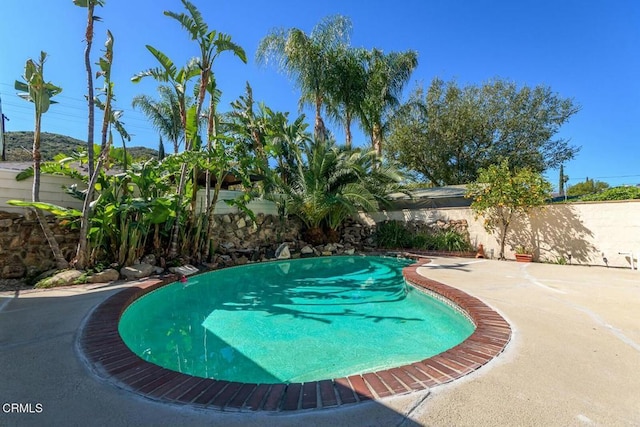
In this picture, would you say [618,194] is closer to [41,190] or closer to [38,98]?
[38,98]

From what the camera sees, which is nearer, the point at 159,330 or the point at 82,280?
the point at 159,330

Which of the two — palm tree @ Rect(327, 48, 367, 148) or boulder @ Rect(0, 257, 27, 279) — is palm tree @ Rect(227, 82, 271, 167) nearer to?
palm tree @ Rect(327, 48, 367, 148)

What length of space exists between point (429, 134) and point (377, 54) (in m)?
6.54

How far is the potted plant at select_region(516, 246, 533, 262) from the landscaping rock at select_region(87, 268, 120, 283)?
488 inches

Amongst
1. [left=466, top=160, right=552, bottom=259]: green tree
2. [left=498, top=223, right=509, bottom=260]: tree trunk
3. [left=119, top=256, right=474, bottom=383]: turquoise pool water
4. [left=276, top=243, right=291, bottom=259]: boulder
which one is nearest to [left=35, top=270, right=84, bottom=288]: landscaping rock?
[left=119, top=256, right=474, bottom=383]: turquoise pool water

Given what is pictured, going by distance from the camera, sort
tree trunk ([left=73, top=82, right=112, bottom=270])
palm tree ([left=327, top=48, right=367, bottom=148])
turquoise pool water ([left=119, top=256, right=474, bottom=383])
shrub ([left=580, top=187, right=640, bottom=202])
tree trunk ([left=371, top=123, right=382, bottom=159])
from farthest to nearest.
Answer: tree trunk ([left=371, top=123, right=382, bottom=159]) → palm tree ([left=327, top=48, right=367, bottom=148]) → shrub ([left=580, top=187, right=640, bottom=202]) → tree trunk ([left=73, top=82, right=112, bottom=270]) → turquoise pool water ([left=119, top=256, right=474, bottom=383])

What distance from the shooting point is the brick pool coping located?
223cm

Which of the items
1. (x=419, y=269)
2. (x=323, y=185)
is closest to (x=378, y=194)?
(x=323, y=185)

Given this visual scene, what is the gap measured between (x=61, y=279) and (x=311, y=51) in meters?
15.5

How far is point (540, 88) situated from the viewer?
1903 cm

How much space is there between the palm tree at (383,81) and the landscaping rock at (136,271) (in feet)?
48.7

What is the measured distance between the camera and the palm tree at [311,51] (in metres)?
16.3

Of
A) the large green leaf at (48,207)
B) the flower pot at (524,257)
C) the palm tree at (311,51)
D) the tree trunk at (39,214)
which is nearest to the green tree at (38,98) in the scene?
the tree trunk at (39,214)

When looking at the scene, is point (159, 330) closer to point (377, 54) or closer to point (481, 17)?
point (481, 17)
